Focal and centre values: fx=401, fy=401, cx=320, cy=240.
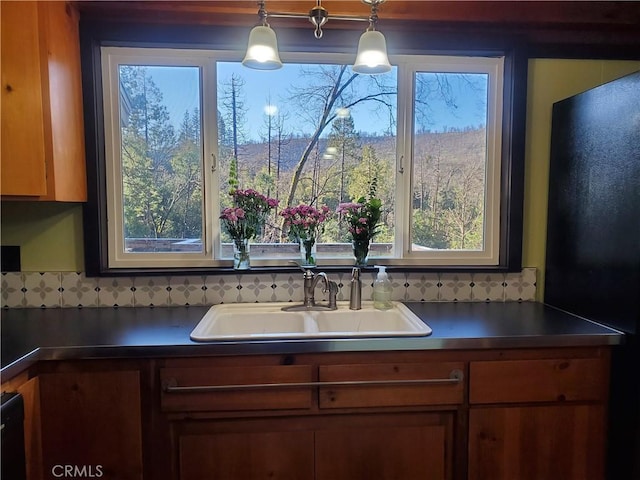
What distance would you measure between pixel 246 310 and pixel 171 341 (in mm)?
471

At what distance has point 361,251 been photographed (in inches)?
74.0

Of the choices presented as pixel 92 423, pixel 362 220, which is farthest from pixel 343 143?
pixel 92 423

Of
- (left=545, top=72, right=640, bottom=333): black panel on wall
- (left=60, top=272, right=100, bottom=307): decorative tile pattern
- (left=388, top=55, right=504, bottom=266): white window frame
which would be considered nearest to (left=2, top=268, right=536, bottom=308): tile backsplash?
(left=60, top=272, right=100, bottom=307): decorative tile pattern

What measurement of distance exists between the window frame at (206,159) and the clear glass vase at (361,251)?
0.21 ft

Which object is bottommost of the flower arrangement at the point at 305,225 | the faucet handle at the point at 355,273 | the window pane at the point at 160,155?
the faucet handle at the point at 355,273

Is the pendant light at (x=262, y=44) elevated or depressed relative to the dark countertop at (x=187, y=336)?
elevated

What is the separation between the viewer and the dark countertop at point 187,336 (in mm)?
1298

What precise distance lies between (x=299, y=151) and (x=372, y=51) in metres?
0.66

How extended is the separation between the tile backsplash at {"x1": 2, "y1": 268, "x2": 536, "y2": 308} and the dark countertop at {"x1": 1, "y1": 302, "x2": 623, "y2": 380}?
0.33 feet

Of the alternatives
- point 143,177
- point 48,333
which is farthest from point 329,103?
point 48,333

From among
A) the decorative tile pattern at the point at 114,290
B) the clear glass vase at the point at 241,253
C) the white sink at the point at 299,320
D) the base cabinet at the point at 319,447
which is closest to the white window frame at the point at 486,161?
the white sink at the point at 299,320

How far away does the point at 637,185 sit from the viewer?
1.38m

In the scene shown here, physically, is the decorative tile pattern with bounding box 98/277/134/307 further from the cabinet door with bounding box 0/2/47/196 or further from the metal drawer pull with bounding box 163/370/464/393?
the metal drawer pull with bounding box 163/370/464/393

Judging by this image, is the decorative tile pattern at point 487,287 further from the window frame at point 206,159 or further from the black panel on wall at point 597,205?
the black panel on wall at point 597,205
